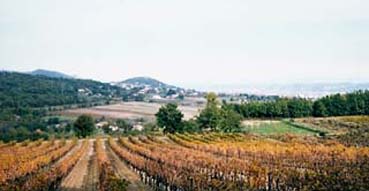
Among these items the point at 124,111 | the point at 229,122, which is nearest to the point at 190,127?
the point at 229,122

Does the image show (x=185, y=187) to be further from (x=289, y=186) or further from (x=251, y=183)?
Answer: (x=289, y=186)

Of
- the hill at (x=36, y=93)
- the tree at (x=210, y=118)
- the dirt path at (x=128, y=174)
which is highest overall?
the hill at (x=36, y=93)

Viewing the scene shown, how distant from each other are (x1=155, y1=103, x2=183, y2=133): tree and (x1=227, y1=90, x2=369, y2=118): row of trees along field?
1785 cm

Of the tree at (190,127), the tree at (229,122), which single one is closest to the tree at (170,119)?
the tree at (190,127)

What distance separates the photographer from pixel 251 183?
90.6 feet

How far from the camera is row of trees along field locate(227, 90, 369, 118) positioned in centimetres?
9838

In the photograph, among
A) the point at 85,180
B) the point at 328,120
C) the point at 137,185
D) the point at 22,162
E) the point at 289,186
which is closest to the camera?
the point at 289,186

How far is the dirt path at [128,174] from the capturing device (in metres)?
30.7

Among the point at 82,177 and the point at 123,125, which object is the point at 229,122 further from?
the point at 82,177

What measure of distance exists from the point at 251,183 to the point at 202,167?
8.20m

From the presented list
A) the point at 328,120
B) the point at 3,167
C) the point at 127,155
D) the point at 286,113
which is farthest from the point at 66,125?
the point at 3,167

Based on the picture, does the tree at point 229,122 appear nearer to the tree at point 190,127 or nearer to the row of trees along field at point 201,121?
the row of trees along field at point 201,121

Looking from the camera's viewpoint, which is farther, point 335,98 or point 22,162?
point 335,98

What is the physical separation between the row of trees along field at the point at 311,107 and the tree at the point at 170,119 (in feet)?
58.5
